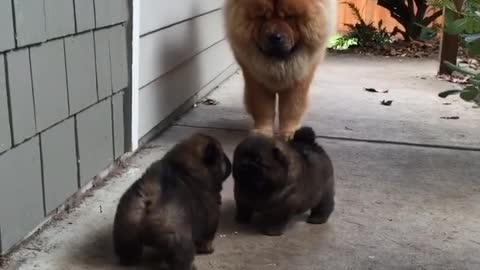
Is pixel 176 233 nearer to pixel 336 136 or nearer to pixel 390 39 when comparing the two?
pixel 336 136

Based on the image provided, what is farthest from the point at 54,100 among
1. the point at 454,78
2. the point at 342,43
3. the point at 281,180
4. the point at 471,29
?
the point at 342,43

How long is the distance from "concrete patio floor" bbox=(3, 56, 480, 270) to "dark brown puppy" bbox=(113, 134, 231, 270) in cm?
12

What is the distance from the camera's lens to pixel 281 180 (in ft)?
6.93

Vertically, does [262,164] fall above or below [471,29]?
below

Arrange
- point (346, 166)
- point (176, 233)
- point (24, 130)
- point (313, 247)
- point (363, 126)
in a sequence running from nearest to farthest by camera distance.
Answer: point (176, 233) < point (24, 130) < point (313, 247) < point (346, 166) < point (363, 126)

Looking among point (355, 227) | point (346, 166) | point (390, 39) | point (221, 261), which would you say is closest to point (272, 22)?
point (346, 166)

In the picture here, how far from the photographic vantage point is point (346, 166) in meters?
3.04

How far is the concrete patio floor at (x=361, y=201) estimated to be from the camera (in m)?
2.06

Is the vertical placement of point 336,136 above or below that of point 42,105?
below

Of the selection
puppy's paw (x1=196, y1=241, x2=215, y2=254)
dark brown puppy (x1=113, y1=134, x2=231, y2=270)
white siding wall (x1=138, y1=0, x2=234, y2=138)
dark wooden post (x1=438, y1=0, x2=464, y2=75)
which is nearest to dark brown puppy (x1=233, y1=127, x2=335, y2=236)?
dark brown puppy (x1=113, y1=134, x2=231, y2=270)

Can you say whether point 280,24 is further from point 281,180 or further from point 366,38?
point 366,38

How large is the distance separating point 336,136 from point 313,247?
4.75ft

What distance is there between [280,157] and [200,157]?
0.29 m

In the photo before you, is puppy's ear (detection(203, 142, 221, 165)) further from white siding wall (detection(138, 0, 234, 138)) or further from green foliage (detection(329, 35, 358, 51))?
green foliage (detection(329, 35, 358, 51))
